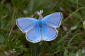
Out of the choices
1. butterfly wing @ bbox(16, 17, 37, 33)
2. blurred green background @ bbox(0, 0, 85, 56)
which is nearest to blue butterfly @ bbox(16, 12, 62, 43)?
butterfly wing @ bbox(16, 17, 37, 33)

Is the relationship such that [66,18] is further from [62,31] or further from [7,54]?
[7,54]

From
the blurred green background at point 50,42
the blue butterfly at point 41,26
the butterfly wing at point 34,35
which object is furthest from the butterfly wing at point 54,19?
the blurred green background at point 50,42

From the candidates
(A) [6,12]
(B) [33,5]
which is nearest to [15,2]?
(A) [6,12]

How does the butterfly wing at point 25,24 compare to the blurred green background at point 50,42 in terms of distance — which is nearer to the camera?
the butterfly wing at point 25,24

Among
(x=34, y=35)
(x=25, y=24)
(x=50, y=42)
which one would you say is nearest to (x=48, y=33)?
(x=34, y=35)

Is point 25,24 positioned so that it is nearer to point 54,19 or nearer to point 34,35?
point 34,35

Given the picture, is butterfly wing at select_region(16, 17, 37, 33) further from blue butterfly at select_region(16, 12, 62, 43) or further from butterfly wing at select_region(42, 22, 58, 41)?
butterfly wing at select_region(42, 22, 58, 41)

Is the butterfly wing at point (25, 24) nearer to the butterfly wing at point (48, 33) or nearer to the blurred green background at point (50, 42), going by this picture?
the butterfly wing at point (48, 33)
